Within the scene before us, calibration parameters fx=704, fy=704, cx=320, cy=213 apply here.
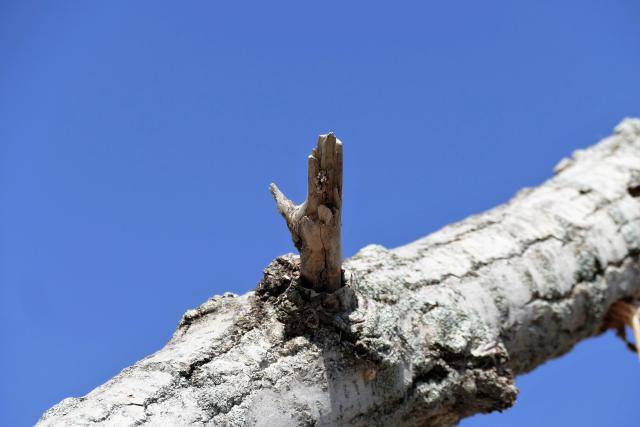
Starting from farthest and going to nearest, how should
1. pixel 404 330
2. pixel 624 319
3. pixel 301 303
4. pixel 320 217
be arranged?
pixel 624 319, pixel 404 330, pixel 301 303, pixel 320 217

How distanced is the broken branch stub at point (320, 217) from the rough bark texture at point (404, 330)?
72 mm

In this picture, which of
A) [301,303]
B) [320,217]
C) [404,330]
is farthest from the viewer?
[404,330]

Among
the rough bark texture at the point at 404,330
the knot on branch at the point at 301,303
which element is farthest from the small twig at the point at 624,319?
the knot on branch at the point at 301,303

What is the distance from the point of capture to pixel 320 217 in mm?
1638

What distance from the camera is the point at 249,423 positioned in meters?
1.64

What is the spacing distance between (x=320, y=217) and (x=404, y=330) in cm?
56

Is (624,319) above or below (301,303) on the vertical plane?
above

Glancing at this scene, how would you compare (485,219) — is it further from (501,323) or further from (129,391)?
(129,391)

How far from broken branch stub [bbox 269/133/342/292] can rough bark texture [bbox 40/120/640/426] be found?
72mm

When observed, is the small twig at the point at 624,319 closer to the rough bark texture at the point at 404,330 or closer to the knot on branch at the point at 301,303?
the rough bark texture at the point at 404,330

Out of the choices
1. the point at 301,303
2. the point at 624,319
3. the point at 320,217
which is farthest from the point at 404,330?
the point at 624,319

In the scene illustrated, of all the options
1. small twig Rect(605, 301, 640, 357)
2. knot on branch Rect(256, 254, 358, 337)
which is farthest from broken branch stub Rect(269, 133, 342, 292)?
small twig Rect(605, 301, 640, 357)

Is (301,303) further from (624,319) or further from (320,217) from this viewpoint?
(624,319)

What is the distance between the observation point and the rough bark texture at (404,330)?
1640 mm
